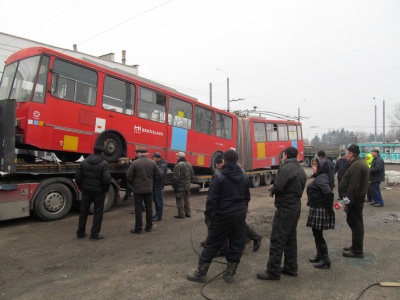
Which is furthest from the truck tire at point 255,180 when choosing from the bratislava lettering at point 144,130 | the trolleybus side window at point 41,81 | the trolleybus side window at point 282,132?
the trolleybus side window at point 41,81

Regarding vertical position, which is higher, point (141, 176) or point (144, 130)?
point (144, 130)

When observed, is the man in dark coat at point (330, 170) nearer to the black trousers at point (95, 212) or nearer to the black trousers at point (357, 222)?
the black trousers at point (357, 222)

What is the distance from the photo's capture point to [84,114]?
7.62 metres

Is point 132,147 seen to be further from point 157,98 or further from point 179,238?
point 179,238

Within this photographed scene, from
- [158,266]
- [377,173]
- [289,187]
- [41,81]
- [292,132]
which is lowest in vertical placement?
[158,266]

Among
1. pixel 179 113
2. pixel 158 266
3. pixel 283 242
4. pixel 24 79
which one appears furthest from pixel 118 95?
pixel 283 242

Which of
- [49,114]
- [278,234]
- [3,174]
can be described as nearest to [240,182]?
[278,234]

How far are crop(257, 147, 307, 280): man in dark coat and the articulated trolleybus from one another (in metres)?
4.64

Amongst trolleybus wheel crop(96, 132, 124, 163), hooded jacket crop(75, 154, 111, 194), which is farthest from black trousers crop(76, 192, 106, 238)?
trolleybus wheel crop(96, 132, 124, 163)

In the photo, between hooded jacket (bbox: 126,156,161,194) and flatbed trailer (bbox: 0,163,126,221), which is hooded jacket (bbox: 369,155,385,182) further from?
flatbed trailer (bbox: 0,163,126,221)

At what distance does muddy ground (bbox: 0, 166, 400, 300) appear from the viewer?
3650 mm

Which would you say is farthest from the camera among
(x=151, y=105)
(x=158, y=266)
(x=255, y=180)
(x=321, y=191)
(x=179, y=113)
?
(x=255, y=180)

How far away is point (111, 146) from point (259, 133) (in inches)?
355

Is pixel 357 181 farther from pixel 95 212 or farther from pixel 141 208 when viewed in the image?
pixel 95 212
